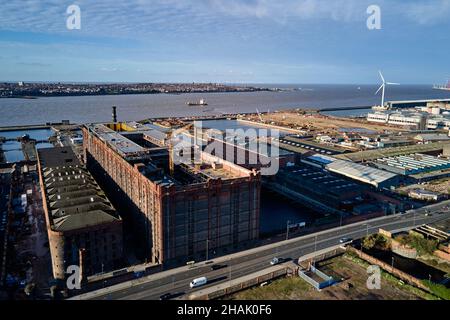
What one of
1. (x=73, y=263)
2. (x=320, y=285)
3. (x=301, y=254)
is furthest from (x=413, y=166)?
(x=73, y=263)

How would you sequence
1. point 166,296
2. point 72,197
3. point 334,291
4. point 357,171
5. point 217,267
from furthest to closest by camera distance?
point 357,171
point 72,197
point 217,267
point 334,291
point 166,296

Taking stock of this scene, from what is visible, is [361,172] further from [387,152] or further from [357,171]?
[387,152]

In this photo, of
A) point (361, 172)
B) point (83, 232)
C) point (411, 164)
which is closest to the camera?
point (83, 232)

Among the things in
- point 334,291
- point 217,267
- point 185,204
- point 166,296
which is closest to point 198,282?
point 166,296

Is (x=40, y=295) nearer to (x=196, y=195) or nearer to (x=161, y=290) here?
(x=161, y=290)

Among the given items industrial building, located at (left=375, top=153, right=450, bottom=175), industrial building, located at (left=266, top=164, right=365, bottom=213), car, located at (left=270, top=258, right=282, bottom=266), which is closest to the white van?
car, located at (left=270, top=258, right=282, bottom=266)
